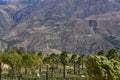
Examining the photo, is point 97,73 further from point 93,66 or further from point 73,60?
point 73,60

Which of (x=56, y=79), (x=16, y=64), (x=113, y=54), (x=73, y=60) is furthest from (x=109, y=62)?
(x=73, y=60)

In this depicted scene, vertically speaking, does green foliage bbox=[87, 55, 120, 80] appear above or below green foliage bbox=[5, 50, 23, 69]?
below

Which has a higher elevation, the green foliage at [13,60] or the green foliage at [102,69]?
the green foliage at [13,60]

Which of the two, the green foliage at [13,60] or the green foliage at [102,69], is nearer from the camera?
the green foliage at [102,69]

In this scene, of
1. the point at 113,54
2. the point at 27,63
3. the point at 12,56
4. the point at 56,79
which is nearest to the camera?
the point at 113,54

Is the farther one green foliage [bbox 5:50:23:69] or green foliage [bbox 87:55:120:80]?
green foliage [bbox 5:50:23:69]

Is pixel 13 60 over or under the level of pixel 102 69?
over

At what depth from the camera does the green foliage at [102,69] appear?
188 ft

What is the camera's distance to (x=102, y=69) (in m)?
57.2

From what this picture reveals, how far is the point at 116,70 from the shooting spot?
5844 cm

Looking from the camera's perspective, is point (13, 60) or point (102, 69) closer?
point (102, 69)

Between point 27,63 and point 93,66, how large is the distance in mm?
84953

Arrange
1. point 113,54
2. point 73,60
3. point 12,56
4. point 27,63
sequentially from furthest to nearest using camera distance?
point 73,60
point 27,63
point 12,56
point 113,54

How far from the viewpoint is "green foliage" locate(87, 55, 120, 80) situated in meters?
57.4
